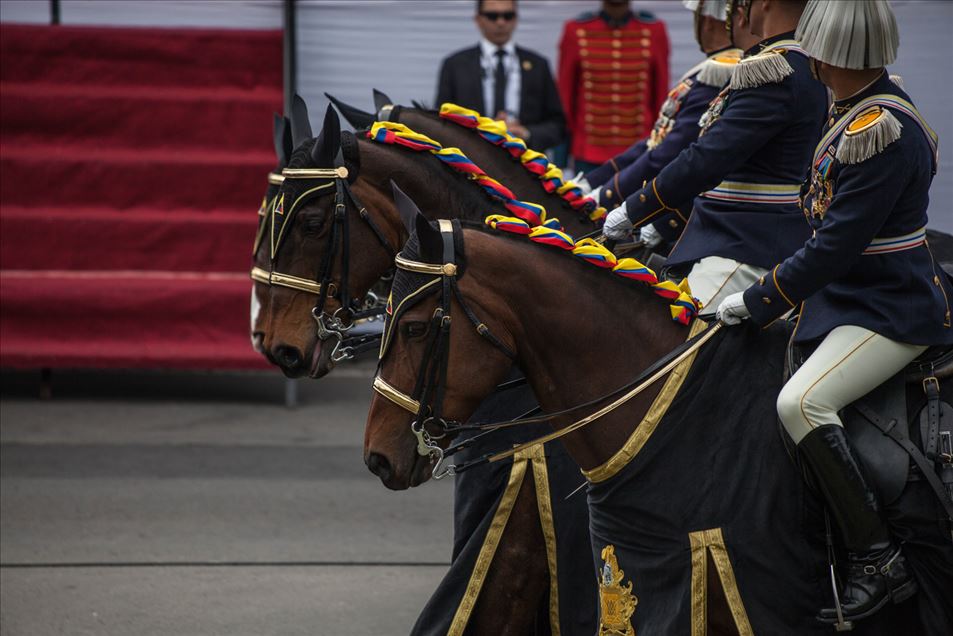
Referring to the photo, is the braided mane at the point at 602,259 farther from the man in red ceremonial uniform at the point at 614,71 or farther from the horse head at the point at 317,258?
the man in red ceremonial uniform at the point at 614,71

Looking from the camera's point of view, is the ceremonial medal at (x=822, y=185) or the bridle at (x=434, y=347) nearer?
the bridle at (x=434, y=347)

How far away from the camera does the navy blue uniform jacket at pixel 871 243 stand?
3.39 m

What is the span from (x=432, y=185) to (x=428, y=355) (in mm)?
1377

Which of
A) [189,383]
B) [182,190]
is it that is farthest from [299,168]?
[189,383]

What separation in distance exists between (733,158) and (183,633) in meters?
3.02

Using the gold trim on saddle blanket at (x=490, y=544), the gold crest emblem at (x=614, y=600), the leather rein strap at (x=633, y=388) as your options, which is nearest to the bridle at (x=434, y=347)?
the leather rein strap at (x=633, y=388)

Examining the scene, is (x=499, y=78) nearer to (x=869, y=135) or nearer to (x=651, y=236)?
(x=651, y=236)

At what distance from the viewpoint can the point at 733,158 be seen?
4.15m

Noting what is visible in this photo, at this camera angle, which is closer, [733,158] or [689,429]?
[689,429]

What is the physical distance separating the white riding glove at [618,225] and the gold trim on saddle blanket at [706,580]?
1.38 m

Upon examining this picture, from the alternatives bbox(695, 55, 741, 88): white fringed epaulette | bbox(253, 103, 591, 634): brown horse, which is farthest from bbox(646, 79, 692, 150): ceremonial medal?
bbox(253, 103, 591, 634): brown horse

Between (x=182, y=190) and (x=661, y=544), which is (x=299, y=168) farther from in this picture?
(x=182, y=190)

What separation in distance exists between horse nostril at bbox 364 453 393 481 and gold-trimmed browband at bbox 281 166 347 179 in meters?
1.55

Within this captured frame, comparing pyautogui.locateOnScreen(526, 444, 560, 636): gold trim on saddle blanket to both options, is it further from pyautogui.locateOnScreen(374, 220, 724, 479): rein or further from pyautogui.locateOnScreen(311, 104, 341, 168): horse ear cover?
pyautogui.locateOnScreen(311, 104, 341, 168): horse ear cover
